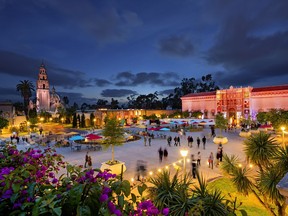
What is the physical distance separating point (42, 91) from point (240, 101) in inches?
3477

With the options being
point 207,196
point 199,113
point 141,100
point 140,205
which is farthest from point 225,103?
point 140,205

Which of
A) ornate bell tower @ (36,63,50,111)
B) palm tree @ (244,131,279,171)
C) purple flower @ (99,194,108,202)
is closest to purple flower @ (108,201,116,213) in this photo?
purple flower @ (99,194,108,202)

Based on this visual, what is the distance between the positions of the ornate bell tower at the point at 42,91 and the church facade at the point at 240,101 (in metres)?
72.1

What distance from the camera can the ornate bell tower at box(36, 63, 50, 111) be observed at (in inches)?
3890

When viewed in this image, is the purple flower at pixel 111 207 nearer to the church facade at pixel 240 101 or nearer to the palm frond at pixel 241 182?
the palm frond at pixel 241 182

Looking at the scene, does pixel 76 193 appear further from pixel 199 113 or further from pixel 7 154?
pixel 199 113

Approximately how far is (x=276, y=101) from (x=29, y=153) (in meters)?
60.5

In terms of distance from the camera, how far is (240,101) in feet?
194

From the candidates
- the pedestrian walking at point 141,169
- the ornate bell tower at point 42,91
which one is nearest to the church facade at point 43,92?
the ornate bell tower at point 42,91

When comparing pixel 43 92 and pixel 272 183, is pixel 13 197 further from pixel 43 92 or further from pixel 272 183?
→ pixel 43 92

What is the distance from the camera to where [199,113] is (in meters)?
63.0

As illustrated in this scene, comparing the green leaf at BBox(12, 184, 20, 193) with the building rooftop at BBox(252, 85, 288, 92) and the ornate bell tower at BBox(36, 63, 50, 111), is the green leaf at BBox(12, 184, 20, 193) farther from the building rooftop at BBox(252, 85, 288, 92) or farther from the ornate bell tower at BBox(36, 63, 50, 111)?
the ornate bell tower at BBox(36, 63, 50, 111)

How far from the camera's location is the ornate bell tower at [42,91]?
98.8 meters

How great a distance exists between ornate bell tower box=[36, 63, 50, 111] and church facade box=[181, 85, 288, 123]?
236 feet
